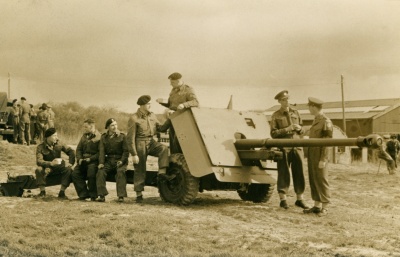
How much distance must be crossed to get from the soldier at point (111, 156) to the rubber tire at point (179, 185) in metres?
0.78

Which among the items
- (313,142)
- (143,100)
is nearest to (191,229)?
(313,142)

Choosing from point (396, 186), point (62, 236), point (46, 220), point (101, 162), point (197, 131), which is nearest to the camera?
point (62, 236)

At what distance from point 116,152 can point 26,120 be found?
38.0 ft

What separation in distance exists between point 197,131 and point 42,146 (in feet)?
9.62

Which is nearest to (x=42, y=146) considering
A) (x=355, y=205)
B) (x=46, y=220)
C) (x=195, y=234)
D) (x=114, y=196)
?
(x=114, y=196)

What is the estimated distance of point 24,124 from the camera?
66.7 ft

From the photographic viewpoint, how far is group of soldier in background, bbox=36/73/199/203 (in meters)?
9.41

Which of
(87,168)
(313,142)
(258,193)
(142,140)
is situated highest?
(142,140)

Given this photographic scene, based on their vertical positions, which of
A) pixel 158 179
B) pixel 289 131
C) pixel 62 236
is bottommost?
pixel 62 236

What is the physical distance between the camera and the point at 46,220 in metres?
7.18

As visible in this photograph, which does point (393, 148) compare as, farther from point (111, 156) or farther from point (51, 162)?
point (51, 162)

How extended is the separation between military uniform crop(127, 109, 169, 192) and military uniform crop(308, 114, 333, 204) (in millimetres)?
2393

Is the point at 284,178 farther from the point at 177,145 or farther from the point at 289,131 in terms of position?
the point at 177,145

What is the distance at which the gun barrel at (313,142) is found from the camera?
716cm
